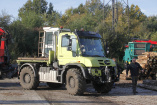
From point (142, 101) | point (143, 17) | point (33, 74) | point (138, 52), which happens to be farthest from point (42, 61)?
point (143, 17)

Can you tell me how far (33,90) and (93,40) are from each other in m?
4.22

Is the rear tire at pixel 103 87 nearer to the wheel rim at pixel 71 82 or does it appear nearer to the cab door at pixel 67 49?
the wheel rim at pixel 71 82

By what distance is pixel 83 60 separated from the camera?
11867mm

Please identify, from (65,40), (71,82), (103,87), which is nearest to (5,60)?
(65,40)

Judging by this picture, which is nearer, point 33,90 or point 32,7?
point 33,90

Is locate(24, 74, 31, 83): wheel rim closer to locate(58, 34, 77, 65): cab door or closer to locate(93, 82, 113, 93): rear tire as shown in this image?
locate(58, 34, 77, 65): cab door

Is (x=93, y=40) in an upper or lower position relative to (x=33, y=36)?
lower

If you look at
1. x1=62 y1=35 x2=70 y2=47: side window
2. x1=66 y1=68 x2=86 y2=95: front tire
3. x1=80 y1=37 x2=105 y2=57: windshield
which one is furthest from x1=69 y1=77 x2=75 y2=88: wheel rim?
x1=62 y1=35 x2=70 y2=47: side window

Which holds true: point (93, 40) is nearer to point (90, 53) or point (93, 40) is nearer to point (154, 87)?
point (90, 53)

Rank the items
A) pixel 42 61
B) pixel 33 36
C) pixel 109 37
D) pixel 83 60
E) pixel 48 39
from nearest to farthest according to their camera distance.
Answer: pixel 83 60, pixel 42 61, pixel 48 39, pixel 109 37, pixel 33 36

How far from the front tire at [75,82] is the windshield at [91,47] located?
0.97m

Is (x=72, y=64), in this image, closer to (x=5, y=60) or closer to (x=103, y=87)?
(x=103, y=87)

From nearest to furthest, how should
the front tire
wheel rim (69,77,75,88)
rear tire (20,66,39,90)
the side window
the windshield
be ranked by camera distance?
the front tire
wheel rim (69,77,75,88)
the windshield
the side window
rear tire (20,66,39,90)

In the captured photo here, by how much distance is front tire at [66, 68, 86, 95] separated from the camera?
11.7 metres
